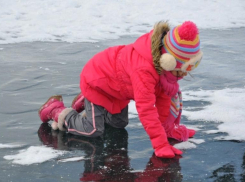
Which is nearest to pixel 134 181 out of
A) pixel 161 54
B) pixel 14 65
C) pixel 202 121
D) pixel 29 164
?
pixel 29 164

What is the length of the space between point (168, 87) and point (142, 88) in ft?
0.96

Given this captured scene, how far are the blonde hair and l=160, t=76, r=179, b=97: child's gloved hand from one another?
0.34 feet

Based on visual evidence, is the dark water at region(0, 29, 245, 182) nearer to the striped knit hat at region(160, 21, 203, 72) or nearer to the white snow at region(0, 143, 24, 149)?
the white snow at region(0, 143, 24, 149)

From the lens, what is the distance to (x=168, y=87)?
347 cm

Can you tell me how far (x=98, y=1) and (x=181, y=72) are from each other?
7.09m

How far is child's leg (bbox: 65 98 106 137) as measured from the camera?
145 inches

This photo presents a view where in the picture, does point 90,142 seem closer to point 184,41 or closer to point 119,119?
point 119,119

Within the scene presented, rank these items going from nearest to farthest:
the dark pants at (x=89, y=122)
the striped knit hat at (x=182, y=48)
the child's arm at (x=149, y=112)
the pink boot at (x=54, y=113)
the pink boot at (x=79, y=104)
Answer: the striped knit hat at (x=182, y=48), the child's arm at (x=149, y=112), the dark pants at (x=89, y=122), the pink boot at (x=54, y=113), the pink boot at (x=79, y=104)

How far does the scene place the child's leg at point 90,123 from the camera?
12.1 ft

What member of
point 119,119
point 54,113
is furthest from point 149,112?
point 54,113

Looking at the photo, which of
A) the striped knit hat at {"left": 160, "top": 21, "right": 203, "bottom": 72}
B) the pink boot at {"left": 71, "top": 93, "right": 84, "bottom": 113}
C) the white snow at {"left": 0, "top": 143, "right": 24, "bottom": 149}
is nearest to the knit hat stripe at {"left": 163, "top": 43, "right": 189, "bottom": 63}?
the striped knit hat at {"left": 160, "top": 21, "right": 203, "bottom": 72}

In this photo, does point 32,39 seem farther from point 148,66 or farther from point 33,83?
point 148,66

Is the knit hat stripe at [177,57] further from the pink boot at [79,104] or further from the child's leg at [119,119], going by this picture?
the pink boot at [79,104]

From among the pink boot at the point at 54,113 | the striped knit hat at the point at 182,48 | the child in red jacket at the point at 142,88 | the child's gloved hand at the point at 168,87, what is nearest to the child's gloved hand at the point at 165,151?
the child in red jacket at the point at 142,88
